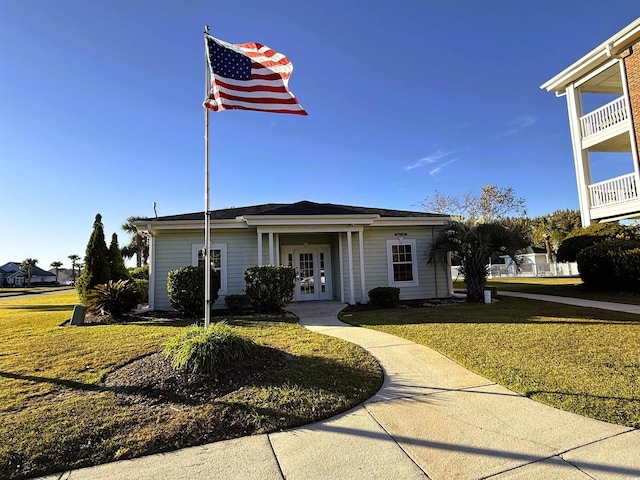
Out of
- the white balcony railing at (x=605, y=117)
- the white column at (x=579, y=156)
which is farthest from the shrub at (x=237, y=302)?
the white balcony railing at (x=605, y=117)

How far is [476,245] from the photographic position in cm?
1163

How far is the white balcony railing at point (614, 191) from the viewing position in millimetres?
12516

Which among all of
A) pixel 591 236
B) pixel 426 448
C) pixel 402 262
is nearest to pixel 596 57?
pixel 591 236

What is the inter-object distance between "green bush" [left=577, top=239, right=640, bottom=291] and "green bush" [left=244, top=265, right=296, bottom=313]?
12709 millimetres

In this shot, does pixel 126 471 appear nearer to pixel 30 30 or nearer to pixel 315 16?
pixel 30 30

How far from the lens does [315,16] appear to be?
30.0 ft

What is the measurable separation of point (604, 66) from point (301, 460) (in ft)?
58.5

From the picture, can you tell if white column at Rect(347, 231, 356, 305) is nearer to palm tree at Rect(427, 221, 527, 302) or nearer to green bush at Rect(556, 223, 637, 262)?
palm tree at Rect(427, 221, 527, 302)

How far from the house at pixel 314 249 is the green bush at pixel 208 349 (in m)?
6.87

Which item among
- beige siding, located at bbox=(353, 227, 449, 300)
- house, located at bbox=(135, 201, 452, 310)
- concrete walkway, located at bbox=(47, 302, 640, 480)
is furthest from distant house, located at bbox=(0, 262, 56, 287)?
concrete walkway, located at bbox=(47, 302, 640, 480)

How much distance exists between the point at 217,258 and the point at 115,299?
11.4 ft

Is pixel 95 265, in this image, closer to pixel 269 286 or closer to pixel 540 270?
pixel 269 286

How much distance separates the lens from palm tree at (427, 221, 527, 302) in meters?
11.4

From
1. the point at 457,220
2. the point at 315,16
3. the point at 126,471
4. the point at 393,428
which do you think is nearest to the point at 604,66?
the point at 457,220
